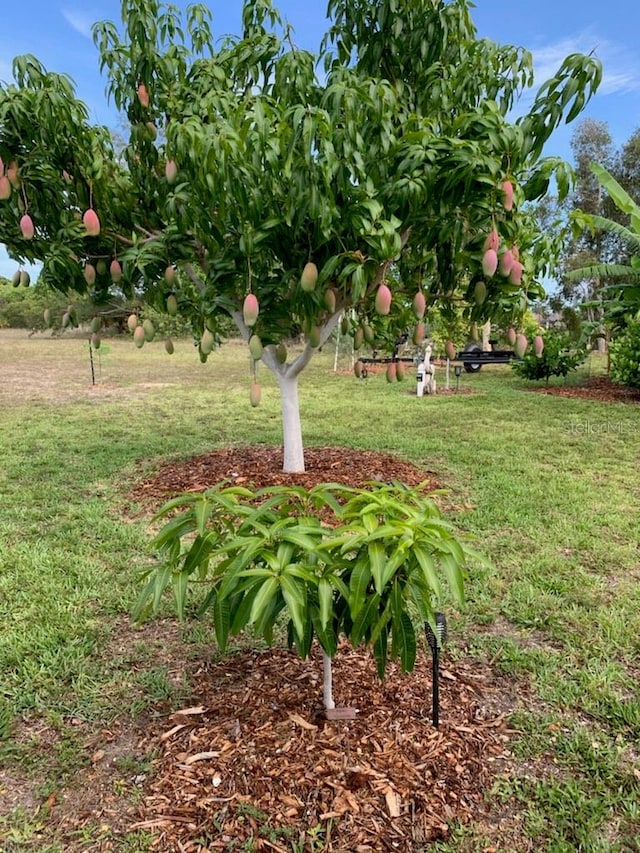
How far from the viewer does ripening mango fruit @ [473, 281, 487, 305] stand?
138 inches

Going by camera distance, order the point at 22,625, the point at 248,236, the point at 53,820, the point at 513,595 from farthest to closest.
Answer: the point at 248,236
the point at 513,595
the point at 22,625
the point at 53,820

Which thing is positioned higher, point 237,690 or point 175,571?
point 175,571

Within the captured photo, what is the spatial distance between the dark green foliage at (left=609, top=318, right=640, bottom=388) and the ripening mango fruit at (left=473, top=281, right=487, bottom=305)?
7.93 metres

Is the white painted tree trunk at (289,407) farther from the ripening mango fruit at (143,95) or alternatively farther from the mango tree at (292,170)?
the ripening mango fruit at (143,95)

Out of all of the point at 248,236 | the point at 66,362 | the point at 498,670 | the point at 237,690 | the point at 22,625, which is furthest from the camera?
the point at 66,362

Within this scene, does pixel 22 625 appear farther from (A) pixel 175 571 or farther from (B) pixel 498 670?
(B) pixel 498 670

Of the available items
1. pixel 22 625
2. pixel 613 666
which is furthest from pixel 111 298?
pixel 613 666

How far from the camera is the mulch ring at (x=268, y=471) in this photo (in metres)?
4.75

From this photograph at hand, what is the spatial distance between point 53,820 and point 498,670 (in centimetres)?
169

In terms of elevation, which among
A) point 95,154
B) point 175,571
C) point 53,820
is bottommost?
point 53,820

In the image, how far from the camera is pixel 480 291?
352 cm

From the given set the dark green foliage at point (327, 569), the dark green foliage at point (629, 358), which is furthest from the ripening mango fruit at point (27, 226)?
the dark green foliage at point (629, 358)

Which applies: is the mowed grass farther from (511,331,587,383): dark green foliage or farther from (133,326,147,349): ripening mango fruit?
(511,331,587,383): dark green foliage

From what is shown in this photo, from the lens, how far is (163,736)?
6.21ft
